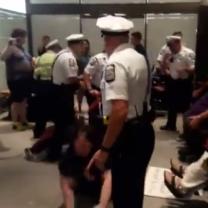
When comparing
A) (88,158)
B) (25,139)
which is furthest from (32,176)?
(25,139)

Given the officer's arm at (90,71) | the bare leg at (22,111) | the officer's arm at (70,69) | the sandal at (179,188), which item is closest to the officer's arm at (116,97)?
the sandal at (179,188)

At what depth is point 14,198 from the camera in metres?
3.44

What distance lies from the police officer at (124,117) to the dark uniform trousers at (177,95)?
352 cm

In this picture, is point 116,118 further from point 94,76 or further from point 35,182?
point 94,76

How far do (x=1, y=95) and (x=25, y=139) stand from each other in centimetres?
176

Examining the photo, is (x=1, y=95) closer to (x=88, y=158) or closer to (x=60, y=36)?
(x=60, y=36)

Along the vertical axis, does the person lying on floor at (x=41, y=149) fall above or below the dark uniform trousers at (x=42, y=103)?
below

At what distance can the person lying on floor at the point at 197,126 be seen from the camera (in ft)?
11.3

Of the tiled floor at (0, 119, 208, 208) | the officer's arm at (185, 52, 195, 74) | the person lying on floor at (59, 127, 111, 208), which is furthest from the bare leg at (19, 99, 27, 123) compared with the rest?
the person lying on floor at (59, 127, 111, 208)

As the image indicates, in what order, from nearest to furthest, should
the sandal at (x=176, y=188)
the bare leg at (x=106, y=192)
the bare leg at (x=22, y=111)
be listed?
the bare leg at (x=106, y=192), the sandal at (x=176, y=188), the bare leg at (x=22, y=111)

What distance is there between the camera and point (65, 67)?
430 centimetres

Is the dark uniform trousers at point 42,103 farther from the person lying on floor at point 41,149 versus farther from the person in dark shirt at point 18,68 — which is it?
the person in dark shirt at point 18,68

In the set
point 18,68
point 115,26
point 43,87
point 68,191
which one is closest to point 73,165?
point 68,191

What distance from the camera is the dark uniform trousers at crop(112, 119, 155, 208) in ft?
7.06
